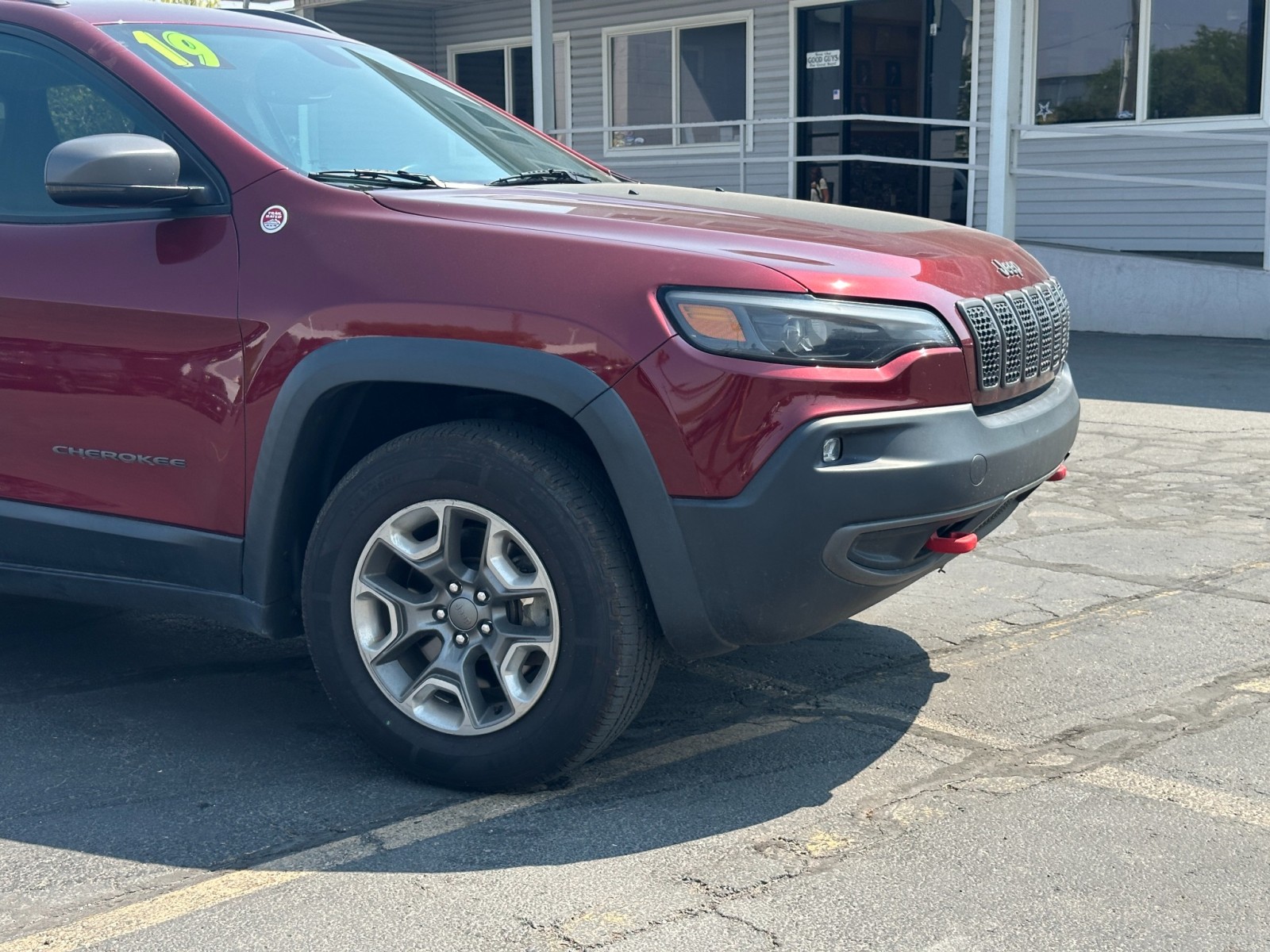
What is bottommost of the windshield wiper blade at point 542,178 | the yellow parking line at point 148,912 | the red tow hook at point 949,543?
the yellow parking line at point 148,912

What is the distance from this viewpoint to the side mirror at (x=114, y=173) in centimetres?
354

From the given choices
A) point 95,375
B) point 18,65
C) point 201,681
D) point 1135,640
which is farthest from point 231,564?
point 1135,640

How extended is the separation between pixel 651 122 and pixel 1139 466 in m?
12.0

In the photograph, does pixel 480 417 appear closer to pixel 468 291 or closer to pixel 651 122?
pixel 468 291

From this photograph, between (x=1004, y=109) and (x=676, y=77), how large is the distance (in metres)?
6.04

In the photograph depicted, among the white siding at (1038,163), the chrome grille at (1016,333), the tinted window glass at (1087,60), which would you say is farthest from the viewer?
the tinted window glass at (1087,60)

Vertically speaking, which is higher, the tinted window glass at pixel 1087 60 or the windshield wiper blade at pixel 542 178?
the tinted window glass at pixel 1087 60

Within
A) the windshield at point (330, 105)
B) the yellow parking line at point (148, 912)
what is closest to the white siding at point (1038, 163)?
the windshield at point (330, 105)

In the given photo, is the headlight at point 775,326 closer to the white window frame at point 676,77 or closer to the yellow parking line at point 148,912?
the yellow parking line at point 148,912

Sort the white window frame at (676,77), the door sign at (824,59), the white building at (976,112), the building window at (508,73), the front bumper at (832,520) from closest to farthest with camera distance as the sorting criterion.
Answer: the front bumper at (832,520) → the white building at (976,112) → the door sign at (824,59) → the white window frame at (676,77) → the building window at (508,73)

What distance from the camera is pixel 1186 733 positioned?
3852 millimetres

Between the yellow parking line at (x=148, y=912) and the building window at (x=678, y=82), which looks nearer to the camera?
the yellow parking line at (x=148, y=912)

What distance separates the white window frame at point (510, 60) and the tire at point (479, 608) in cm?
1548

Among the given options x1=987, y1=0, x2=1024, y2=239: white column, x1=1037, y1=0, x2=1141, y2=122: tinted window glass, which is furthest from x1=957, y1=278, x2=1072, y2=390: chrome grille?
x1=1037, y1=0, x2=1141, y2=122: tinted window glass
